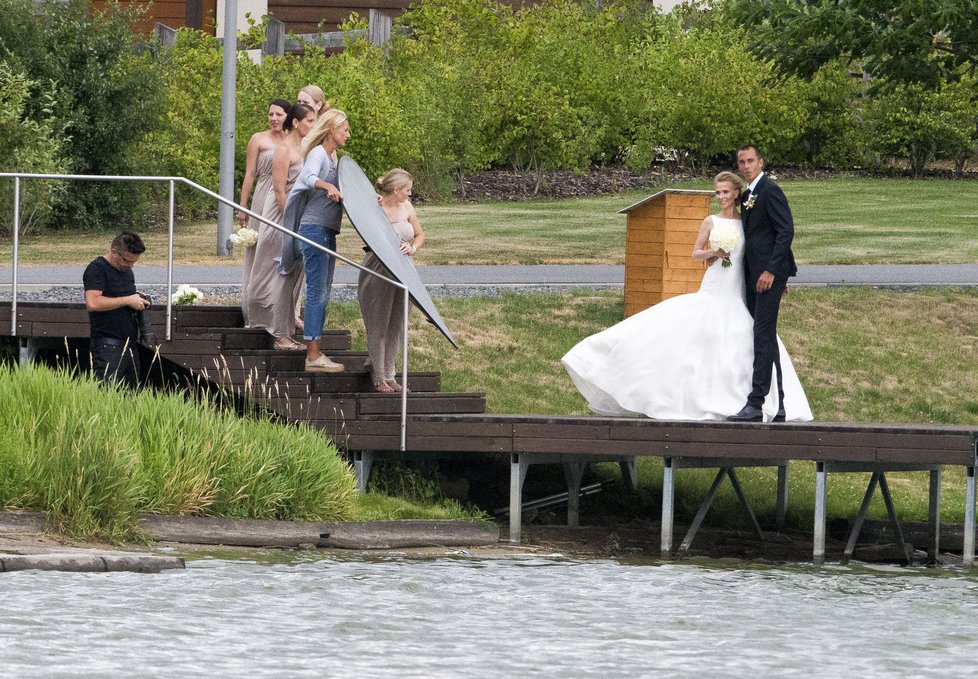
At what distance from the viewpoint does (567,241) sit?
25234mm

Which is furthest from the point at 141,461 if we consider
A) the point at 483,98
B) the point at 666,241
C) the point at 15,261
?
the point at 483,98

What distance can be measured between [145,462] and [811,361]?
25.4 ft

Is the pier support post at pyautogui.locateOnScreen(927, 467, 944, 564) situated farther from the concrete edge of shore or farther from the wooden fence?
the wooden fence

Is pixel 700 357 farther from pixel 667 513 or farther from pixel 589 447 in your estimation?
pixel 667 513

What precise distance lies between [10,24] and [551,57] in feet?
35.6

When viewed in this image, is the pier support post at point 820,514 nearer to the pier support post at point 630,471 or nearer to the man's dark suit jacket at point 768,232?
the man's dark suit jacket at point 768,232

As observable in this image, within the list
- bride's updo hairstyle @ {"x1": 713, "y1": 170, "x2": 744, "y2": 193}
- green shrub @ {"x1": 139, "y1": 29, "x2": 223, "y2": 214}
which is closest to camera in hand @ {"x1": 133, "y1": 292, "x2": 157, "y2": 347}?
bride's updo hairstyle @ {"x1": 713, "y1": 170, "x2": 744, "y2": 193}

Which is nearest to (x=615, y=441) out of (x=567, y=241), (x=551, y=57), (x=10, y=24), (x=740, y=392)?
(x=740, y=392)

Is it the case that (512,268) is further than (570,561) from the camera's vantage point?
Yes

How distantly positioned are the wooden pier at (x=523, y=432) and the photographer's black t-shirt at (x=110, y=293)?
0.53m

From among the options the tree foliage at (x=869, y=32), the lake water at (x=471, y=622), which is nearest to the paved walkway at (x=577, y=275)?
the tree foliage at (x=869, y=32)

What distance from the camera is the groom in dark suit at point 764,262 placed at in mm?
13195

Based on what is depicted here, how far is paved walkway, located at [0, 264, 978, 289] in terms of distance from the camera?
20125 millimetres

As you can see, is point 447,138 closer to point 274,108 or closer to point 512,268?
point 512,268
